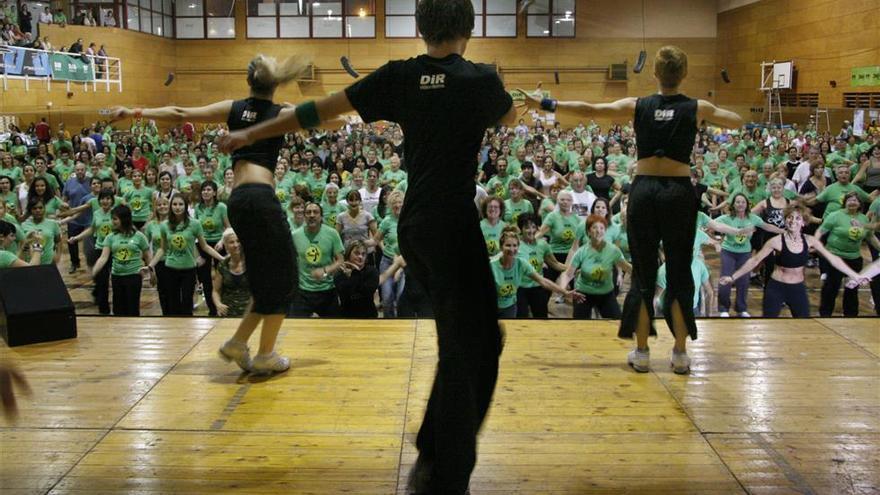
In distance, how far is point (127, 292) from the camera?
25.8 feet

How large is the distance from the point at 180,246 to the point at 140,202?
10.8 ft

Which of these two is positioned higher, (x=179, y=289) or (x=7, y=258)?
(x=7, y=258)

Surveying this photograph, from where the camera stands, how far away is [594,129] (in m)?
25.1

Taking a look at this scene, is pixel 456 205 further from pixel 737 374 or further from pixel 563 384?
pixel 737 374

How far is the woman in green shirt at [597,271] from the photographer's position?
23.2 ft

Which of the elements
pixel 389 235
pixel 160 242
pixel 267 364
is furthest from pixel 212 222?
pixel 267 364

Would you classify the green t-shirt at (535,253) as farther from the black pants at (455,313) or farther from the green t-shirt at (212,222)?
the black pants at (455,313)

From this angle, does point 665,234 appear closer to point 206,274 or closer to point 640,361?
point 640,361

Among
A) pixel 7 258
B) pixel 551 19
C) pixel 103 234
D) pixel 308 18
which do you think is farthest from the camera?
pixel 551 19

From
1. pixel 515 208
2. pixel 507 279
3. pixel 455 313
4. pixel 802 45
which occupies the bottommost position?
pixel 507 279

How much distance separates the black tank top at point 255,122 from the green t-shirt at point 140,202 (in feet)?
23.3

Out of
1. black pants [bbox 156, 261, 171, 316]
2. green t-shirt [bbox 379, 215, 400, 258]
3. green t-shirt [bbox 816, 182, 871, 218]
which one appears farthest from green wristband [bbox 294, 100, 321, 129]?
green t-shirt [bbox 816, 182, 871, 218]

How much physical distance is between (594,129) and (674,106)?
21.6m

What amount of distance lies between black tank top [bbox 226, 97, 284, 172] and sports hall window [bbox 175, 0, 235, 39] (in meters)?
27.8
